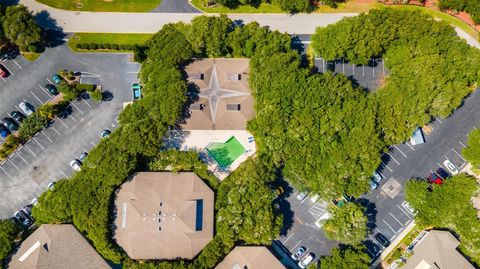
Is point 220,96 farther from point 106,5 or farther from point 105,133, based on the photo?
point 106,5

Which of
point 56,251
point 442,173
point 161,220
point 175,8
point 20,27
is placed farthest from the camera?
point 175,8

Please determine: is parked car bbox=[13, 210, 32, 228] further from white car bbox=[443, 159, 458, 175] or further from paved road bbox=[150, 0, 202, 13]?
white car bbox=[443, 159, 458, 175]

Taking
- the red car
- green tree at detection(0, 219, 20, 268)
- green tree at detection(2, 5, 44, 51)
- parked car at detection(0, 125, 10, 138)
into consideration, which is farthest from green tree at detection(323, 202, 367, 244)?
green tree at detection(2, 5, 44, 51)

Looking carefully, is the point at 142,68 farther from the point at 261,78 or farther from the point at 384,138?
the point at 384,138

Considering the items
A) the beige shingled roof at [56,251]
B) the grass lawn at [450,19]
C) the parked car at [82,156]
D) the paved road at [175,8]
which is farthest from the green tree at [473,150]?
the parked car at [82,156]

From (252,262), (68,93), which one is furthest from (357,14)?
(68,93)

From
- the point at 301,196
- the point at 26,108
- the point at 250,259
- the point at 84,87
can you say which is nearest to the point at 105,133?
the point at 84,87
